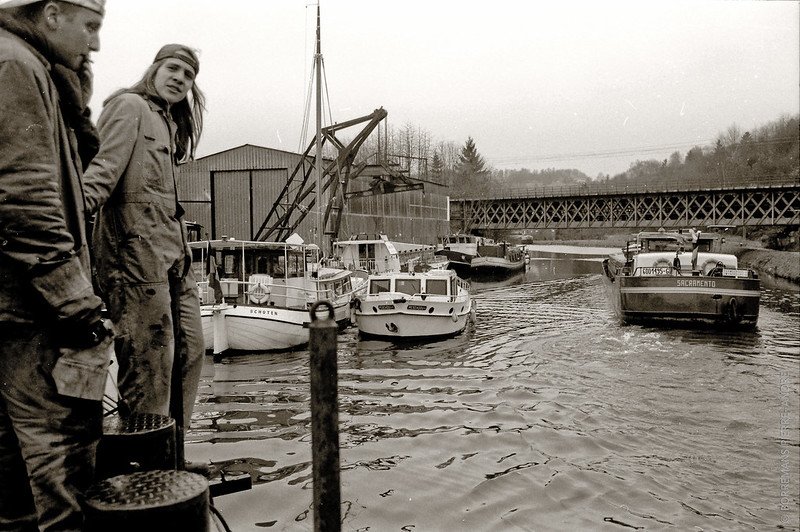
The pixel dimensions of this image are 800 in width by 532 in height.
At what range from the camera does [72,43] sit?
100 inches

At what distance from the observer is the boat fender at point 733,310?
64.7 ft

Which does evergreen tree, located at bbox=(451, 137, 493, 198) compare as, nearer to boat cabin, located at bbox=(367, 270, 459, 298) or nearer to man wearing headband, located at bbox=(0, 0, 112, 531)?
boat cabin, located at bbox=(367, 270, 459, 298)

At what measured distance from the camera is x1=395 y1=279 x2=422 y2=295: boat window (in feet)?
67.1

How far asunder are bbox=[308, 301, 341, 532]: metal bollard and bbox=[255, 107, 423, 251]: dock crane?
24.5 m

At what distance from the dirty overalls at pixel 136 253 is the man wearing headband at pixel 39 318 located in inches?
34.8

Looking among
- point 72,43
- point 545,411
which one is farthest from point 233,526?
point 545,411

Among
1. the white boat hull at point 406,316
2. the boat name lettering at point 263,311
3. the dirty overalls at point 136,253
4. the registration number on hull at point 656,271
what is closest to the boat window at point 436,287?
the white boat hull at point 406,316

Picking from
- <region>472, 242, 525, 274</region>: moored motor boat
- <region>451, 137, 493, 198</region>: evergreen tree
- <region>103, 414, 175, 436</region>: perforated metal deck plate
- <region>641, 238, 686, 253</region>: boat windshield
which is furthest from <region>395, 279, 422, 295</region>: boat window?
<region>451, 137, 493, 198</region>: evergreen tree

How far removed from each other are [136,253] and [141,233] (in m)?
0.11

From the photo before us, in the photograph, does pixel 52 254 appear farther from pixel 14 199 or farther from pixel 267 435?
pixel 267 435

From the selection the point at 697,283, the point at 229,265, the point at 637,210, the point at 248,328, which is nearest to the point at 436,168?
the point at 637,210

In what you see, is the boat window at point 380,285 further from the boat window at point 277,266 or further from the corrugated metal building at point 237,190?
the corrugated metal building at point 237,190

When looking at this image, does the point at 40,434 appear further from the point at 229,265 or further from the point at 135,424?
the point at 229,265

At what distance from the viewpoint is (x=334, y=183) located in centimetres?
3170
